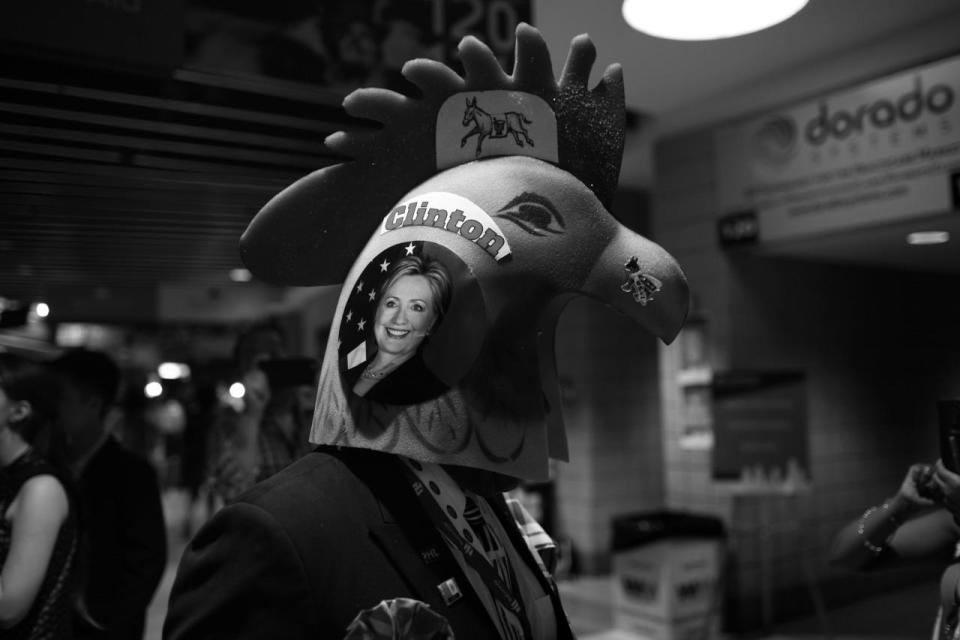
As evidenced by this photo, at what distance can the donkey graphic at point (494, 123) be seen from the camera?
107 centimetres

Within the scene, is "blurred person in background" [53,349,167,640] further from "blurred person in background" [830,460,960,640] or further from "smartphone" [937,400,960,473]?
"smartphone" [937,400,960,473]

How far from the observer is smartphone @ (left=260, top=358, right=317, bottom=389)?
2.08m

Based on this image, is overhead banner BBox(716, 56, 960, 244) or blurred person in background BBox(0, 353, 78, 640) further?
overhead banner BBox(716, 56, 960, 244)

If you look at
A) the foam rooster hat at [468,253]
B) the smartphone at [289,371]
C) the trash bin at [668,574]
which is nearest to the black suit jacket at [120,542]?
the smartphone at [289,371]

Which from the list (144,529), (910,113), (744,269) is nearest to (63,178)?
(144,529)

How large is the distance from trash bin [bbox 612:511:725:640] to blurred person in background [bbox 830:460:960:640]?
2.46 meters

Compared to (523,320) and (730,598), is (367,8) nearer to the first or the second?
(523,320)

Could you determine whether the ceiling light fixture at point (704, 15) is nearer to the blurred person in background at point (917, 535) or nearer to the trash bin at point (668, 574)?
the blurred person in background at point (917, 535)

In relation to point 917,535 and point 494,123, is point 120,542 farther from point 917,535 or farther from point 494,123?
point 917,535

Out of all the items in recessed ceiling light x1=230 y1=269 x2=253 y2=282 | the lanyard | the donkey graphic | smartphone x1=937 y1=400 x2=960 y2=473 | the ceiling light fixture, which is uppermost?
the ceiling light fixture

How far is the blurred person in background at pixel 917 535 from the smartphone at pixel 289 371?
1.37m

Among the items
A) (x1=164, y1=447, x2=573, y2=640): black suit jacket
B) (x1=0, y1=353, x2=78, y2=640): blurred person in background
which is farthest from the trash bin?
(x1=164, y1=447, x2=573, y2=640): black suit jacket

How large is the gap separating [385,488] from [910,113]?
11.2ft

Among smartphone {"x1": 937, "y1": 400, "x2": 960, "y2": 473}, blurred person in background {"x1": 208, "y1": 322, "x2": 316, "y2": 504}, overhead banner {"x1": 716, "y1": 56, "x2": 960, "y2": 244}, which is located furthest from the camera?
overhead banner {"x1": 716, "y1": 56, "x2": 960, "y2": 244}
